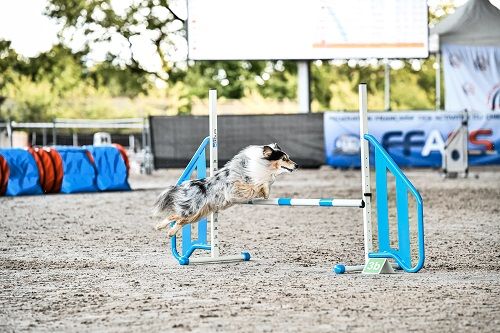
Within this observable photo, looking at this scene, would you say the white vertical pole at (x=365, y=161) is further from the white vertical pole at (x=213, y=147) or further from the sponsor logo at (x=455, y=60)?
the sponsor logo at (x=455, y=60)

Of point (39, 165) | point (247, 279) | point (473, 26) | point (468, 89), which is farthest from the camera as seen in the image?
point (468, 89)

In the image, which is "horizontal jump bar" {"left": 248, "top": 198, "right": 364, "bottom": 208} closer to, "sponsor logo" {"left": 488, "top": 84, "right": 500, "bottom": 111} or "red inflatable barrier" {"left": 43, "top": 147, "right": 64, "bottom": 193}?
"red inflatable barrier" {"left": 43, "top": 147, "right": 64, "bottom": 193}

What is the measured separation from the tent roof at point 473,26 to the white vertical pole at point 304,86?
352 cm

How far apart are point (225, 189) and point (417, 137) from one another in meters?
17.6

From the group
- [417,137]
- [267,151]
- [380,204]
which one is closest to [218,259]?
[267,151]

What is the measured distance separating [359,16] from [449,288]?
59.7ft

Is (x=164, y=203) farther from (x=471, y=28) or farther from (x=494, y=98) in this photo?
(x=494, y=98)

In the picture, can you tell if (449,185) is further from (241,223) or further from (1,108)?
(1,108)

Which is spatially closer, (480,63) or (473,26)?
(473,26)

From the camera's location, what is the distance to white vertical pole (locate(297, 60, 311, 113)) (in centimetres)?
2742

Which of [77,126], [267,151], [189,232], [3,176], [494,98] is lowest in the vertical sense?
[3,176]

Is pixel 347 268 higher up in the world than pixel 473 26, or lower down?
lower down

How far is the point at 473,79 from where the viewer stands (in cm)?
2858

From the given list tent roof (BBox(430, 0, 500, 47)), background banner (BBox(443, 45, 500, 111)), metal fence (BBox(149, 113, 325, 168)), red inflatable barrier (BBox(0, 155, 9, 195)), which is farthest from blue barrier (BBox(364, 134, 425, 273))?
background banner (BBox(443, 45, 500, 111))
